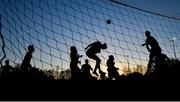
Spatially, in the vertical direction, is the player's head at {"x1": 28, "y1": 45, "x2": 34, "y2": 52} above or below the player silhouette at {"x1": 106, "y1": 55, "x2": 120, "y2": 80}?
above

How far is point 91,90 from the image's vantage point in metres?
4.48

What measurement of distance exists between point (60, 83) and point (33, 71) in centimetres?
398

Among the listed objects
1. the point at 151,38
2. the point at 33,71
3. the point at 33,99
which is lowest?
the point at 33,99

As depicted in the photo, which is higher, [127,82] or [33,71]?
[33,71]

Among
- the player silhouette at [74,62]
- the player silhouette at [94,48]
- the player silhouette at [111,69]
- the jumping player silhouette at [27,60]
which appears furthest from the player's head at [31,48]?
the player silhouette at [111,69]

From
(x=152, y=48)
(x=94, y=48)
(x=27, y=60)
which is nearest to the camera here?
(x=27, y=60)

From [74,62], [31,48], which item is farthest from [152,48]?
[31,48]

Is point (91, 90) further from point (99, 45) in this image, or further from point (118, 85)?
point (99, 45)

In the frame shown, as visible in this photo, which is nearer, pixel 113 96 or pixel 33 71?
pixel 113 96

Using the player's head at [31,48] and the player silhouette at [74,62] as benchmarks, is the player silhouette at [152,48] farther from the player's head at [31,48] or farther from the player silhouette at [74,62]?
the player's head at [31,48]

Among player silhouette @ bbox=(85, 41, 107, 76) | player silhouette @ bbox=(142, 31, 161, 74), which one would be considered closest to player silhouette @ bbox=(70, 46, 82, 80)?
player silhouette @ bbox=(85, 41, 107, 76)

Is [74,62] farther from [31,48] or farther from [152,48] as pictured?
[152,48]

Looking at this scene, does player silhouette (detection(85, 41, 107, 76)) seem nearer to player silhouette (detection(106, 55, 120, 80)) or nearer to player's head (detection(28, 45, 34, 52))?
player silhouette (detection(106, 55, 120, 80))

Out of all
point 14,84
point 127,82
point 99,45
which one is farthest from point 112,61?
point 14,84
